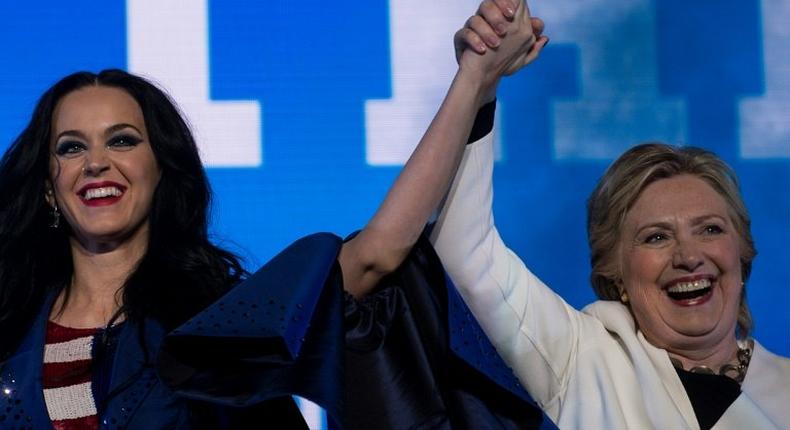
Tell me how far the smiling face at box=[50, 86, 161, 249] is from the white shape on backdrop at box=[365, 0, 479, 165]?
643 mm

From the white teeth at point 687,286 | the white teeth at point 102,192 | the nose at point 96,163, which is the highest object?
the nose at point 96,163

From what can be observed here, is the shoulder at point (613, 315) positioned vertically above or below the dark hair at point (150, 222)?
below

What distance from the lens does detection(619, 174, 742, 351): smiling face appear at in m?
2.82

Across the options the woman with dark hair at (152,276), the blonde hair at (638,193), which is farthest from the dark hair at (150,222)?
the blonde hair at (638,193)

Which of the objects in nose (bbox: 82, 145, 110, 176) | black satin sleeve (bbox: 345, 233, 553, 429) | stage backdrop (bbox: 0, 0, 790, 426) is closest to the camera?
black satin sleeve (bbox: 345, 233, 553, 429)

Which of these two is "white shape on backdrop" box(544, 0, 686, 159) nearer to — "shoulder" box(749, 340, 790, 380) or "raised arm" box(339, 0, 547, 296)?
"shoulder" box(749, 340, 790, 380)

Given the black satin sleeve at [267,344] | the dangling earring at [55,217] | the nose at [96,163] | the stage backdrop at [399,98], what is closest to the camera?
the black satin sleeve at [267,344]

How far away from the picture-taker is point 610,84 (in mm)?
3463

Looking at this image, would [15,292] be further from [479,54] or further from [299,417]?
[479,54]

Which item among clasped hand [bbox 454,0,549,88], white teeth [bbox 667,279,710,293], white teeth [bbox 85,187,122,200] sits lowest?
white teeth [bbox 667,279,710,293]

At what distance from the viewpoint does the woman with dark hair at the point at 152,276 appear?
2.39 meters

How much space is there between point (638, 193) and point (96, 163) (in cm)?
98

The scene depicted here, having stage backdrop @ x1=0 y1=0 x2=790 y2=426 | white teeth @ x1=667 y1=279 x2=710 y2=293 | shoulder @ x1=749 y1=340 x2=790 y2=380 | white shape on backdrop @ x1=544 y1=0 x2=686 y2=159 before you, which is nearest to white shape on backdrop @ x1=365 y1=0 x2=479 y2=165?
stage backdrop @ x1=0 y1=0 x2=790 y2=426

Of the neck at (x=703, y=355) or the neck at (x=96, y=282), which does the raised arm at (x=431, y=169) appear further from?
the neck at (x=703, y=355)
